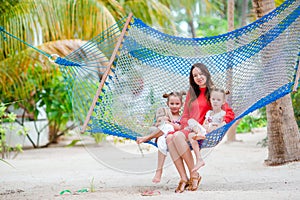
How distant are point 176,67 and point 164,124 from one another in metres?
0.61

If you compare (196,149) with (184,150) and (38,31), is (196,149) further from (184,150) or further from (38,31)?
(38,31)

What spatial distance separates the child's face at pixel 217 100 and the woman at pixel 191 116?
3 centimetres

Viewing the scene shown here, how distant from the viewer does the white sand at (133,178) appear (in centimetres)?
233

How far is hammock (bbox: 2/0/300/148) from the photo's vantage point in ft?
8.45

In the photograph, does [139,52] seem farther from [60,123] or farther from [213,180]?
[60,123]

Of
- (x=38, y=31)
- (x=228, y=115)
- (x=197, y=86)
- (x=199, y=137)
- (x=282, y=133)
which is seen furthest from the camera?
(x=38, y=31)

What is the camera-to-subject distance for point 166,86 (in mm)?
3039

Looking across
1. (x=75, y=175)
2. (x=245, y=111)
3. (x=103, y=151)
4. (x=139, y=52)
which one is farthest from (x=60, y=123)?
(x=245, y=111)

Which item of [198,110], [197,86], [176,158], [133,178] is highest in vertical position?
[197,86]

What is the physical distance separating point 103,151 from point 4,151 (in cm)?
107

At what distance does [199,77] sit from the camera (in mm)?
2725

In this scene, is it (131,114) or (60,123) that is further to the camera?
(60,123)

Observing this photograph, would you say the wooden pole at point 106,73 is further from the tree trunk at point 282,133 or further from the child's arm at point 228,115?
the tree trunk at point 282,133

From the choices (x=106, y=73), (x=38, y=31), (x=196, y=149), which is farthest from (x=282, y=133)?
(x=38, y=31)
